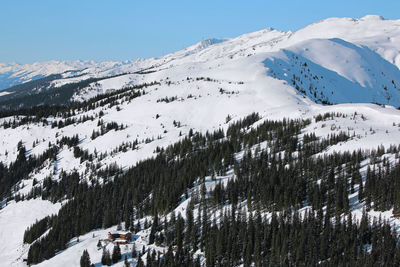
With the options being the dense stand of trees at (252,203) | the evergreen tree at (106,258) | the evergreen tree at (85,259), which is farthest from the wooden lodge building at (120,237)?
the evergreen tree at (85,259)

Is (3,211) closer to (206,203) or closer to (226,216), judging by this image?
(206,203)

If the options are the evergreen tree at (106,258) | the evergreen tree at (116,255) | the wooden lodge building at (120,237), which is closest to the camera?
the evergreen tree at (106,258)

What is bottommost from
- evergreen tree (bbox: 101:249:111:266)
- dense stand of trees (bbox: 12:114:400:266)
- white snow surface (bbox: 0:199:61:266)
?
white snow surface (bbox: 0:199:61:266)

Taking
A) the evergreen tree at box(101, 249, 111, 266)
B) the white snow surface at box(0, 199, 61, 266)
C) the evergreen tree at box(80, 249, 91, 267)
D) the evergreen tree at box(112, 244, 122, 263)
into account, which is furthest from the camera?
the white snow surface at box(0, 199, 61, 266)

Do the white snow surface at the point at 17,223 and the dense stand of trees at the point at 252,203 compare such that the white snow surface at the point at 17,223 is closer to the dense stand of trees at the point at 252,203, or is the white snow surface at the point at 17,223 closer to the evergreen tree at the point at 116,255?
the dense stand of trees at the point at 252,203

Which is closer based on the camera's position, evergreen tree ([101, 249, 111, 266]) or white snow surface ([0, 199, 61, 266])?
evergreen tree ([101, 249, 111, 266])

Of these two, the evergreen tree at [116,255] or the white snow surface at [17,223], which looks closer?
the evergreen tree at [116,255]

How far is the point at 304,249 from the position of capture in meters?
85.5

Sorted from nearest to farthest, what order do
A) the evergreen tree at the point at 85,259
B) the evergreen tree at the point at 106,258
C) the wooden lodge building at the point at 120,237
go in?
1. the evergreen tree at the point at 106,258
2. the evergreen tree at the point at 85,259
3. the wooden lodge building at the point at 120,237

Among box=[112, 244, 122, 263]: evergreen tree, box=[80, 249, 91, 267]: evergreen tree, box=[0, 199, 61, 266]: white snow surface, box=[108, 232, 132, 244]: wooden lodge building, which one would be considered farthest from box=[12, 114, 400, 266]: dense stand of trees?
box=[80, 249, 91, 267]: evergreen tree

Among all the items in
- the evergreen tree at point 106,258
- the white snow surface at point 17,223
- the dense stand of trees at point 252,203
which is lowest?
the white snow surface at point 17,223

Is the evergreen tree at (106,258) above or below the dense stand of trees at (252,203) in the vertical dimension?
below

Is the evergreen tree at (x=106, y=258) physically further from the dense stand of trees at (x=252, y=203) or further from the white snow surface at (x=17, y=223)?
the white snow surface at (x=17, y=223)

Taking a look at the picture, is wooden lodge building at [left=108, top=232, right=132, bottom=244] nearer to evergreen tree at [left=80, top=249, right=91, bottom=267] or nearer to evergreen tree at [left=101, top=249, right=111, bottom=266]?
evergreen tree at [left=101, top=249, right=111, bottom=266]
